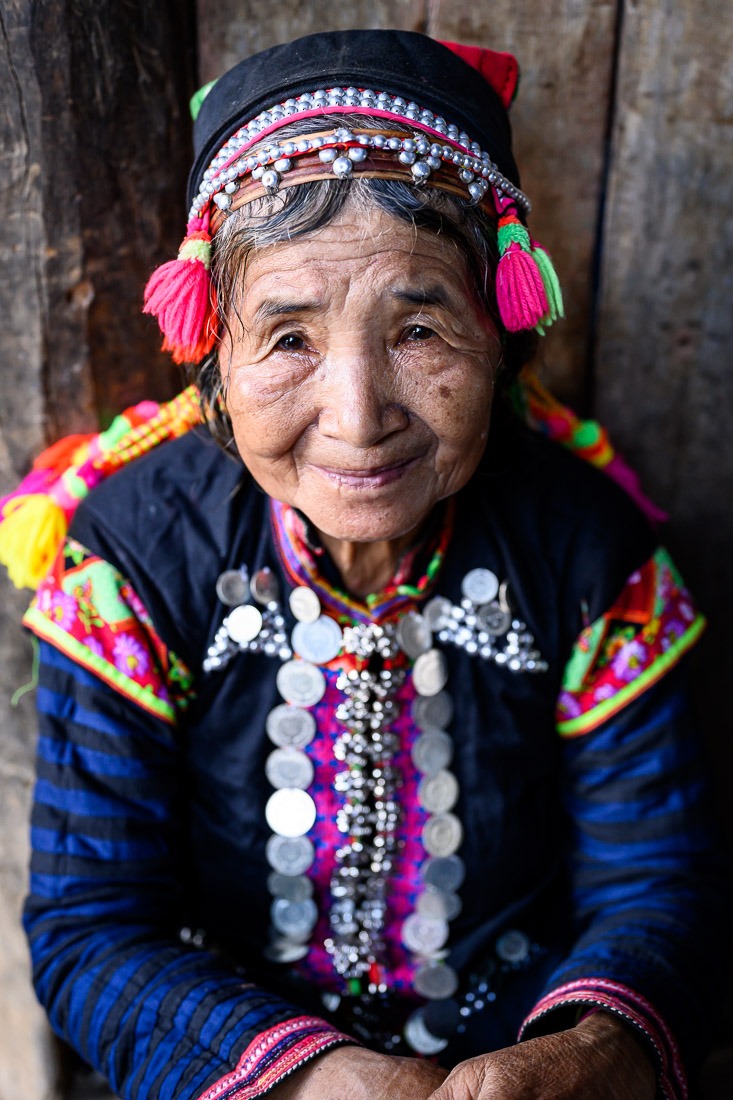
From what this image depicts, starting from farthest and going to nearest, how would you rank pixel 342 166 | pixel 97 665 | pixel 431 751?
pixel 431 751
pixel 97 665
pixel 342 166

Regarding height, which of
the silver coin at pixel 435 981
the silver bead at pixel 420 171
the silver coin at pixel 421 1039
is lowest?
the silver coin at pixel 421 1039

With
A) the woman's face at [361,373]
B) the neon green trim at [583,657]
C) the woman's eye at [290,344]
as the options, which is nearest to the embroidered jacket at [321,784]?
the neon green trim at [583,657]

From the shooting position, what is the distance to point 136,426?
1521 mm

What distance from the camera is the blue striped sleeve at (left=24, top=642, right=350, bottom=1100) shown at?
1292mm

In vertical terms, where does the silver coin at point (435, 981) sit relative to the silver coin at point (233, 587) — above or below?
below

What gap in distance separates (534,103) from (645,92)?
0.57 ft

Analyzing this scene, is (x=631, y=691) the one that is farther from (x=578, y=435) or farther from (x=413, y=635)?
(x=578, y=435)

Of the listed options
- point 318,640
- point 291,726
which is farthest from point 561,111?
point 291,726

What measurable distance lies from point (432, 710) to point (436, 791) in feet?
0.39

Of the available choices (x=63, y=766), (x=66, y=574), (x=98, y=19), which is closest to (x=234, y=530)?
(x=66, y=574)

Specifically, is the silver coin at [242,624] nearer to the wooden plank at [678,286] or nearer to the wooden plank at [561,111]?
the wooden plank at [561,111]

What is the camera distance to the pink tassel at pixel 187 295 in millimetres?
1203

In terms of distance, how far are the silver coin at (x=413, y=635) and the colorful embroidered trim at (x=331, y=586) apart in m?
0.02

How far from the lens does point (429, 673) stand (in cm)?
145
